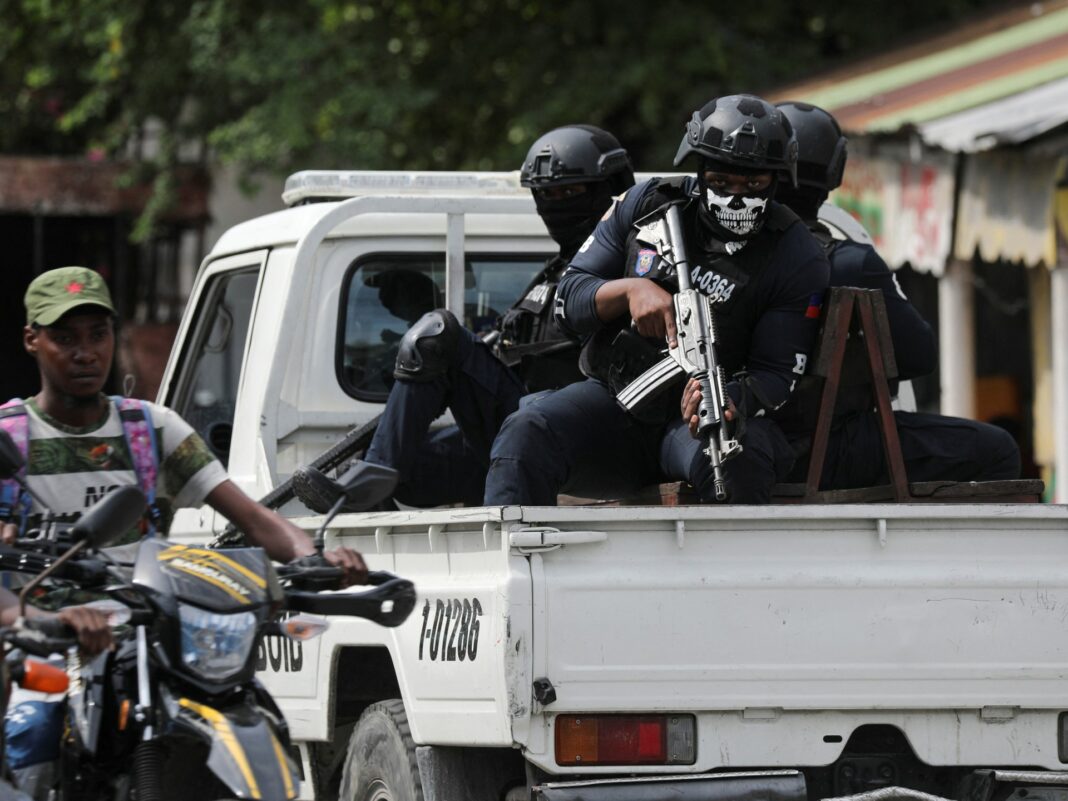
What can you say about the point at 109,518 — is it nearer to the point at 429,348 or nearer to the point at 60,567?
the point at 60,567

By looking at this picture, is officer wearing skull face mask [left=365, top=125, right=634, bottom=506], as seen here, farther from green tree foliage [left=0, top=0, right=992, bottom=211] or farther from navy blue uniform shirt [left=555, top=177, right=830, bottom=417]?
green tree foliage [left=0, top=0, right=992, bottom=211]

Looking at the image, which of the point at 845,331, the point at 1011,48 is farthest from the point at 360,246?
the point at 1011,48

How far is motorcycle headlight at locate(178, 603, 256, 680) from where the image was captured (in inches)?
149

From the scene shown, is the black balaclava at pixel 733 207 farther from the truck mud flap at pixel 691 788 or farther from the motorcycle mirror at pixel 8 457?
the motorcycle mirror at pixel 8 457

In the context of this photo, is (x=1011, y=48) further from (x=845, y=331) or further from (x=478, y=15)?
(x=845, y=331)

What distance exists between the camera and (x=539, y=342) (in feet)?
21.7

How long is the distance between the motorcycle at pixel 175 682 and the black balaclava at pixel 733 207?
89.0 inches

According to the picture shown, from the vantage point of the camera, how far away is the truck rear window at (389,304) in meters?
7.11

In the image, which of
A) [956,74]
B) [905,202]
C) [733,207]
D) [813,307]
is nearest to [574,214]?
[733,207]

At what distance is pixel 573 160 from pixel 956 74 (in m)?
9.12

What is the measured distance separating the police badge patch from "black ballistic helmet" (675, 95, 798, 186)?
0.31 metres

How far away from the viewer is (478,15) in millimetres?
18609

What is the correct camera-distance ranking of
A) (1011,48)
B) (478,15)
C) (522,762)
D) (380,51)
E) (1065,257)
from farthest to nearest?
(478,15) < (380,51) < (1011,48) < (1065,257) < (522,762)

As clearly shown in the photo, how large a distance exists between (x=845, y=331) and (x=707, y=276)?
0.42 m
